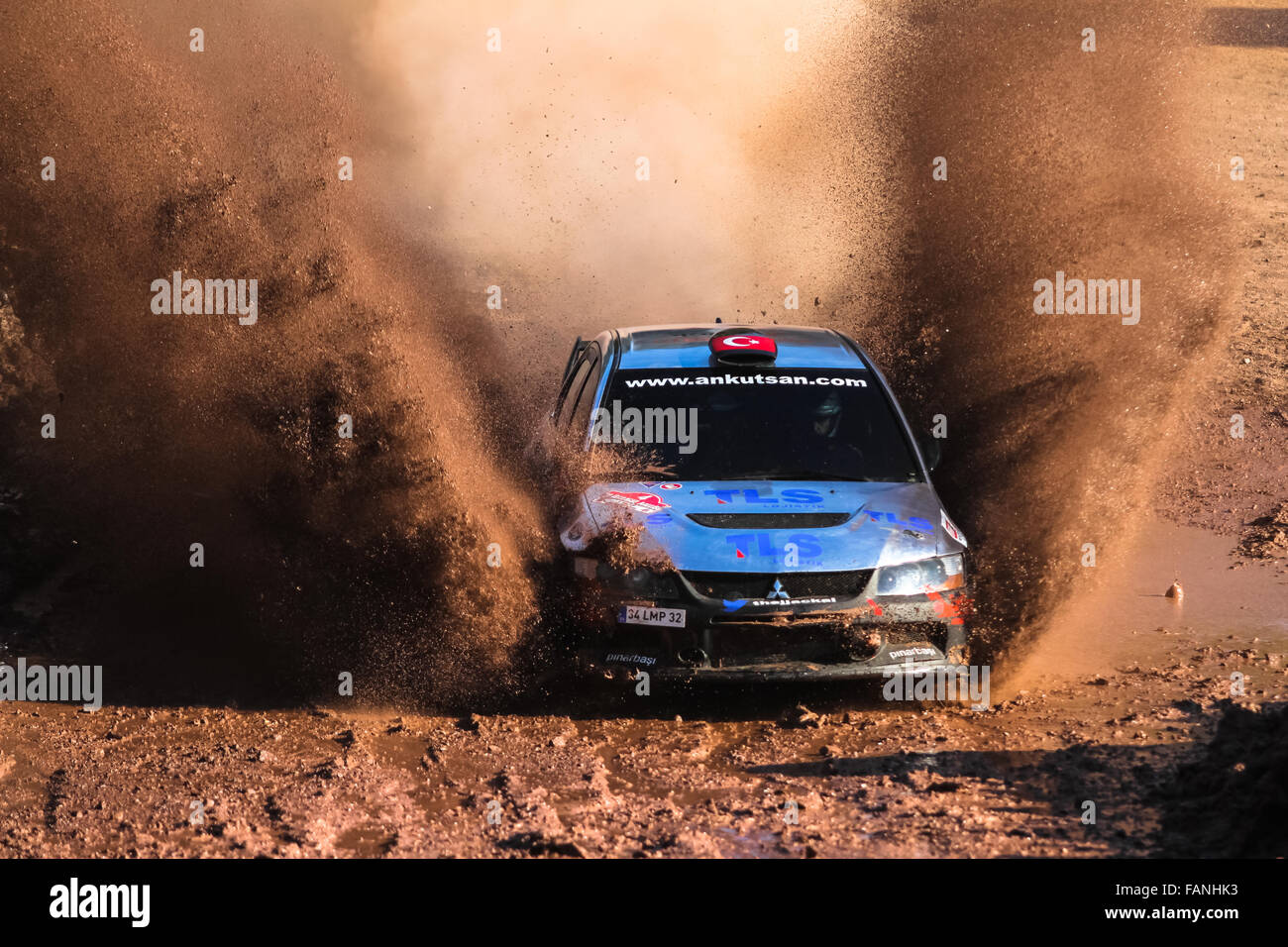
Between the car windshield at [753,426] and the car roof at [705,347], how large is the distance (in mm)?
98

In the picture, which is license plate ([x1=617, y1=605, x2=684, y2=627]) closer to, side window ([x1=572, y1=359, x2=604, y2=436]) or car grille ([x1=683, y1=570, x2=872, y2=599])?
car grille ([x1=683, y1=570, x2=872, y2=599])

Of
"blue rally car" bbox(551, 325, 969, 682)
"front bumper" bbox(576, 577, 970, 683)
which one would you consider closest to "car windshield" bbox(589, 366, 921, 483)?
"blue rally car" bbox(551, 325, 969, 682)

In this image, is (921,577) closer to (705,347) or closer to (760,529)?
(760,529)

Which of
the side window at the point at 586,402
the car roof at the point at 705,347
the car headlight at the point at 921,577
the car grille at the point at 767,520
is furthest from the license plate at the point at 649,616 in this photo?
the car roof at the point at 705,347

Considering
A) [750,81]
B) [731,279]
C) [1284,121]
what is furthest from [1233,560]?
[1284,121]

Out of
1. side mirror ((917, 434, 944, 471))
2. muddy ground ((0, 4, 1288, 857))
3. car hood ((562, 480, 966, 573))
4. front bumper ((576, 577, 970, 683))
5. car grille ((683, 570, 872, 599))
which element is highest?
side mirror ((917, 434, 944, 471))

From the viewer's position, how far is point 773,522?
20.9 ft

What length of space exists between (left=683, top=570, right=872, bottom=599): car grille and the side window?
146 cm

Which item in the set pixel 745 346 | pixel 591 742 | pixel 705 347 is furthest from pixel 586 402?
pixel 591 742

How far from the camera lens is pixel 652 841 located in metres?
4.83

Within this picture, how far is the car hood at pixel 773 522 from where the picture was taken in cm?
617

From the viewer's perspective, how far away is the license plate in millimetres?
6062

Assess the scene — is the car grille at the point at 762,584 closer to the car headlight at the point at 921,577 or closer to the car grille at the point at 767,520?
the car headlight at the point at 921,577

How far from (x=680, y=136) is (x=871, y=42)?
11.7ft
